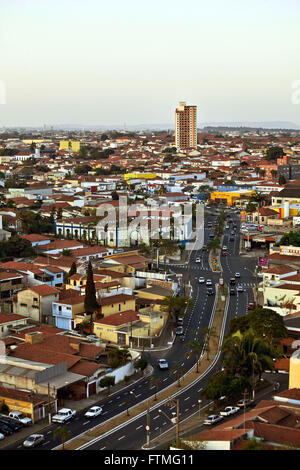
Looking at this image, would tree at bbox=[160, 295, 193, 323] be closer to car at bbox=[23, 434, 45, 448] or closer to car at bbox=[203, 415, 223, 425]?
car at bbox=[203, 415, 223, 425]

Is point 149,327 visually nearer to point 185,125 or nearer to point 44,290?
point 44,290

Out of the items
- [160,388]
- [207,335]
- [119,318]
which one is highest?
[119,318]

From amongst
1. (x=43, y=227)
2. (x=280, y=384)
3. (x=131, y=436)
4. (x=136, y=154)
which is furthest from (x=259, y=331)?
(x=136, y=154)

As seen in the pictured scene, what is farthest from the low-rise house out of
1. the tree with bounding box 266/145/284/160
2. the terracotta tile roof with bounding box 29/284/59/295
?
the tree with bounding box 266/145/284/160

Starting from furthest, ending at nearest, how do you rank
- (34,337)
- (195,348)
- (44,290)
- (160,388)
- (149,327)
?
1. (44,290)
2. (149,327)
3. (195,348)
4. (34,337)
5. (160,388)

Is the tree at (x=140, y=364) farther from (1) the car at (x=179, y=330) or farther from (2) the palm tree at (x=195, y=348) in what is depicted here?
(1) the car at (x=179, y=330)

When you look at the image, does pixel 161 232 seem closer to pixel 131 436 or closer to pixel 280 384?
pixel 280 384

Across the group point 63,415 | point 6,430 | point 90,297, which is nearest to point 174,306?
point 90,297
